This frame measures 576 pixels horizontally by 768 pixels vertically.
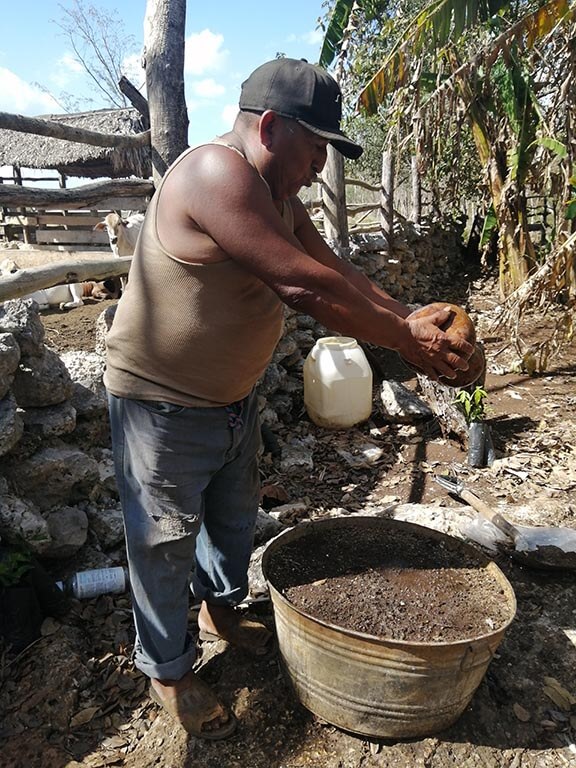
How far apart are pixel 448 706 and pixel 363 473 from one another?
2.61 meters

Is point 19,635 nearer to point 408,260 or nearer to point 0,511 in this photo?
point 0,511

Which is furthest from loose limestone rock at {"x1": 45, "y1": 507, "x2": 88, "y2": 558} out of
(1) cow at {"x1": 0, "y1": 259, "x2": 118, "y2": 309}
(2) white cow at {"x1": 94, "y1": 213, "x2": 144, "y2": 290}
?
(2) white cow at {"x1": 94, "y1": 213, "x2": 144, "y2": 290}

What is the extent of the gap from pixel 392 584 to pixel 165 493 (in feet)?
2.92

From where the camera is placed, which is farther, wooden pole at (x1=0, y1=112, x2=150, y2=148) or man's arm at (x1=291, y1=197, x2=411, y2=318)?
wooden pole at (x1=0, y1=112, x2=150, y2=148)

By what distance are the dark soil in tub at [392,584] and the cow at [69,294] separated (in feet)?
17.6

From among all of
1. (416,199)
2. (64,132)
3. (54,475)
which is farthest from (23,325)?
(416,199)

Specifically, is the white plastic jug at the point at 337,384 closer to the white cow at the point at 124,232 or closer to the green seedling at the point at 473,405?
the green seedling at the point at 473,405

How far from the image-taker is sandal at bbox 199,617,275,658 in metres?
2.33

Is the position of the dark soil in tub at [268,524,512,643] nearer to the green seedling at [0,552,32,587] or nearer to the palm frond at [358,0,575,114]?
the green seedling at [0,552,32,587]

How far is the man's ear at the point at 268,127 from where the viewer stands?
1.59m

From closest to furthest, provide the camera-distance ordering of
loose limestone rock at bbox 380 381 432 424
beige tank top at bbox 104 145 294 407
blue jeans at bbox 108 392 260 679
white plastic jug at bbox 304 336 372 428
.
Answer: beige tank top at bbox 104 145 294 407
blue jeans at bbox 108 392 260 679
white plastic jug at bbox 304 336 372 428
loose limestone rock at bbox 380 381 432 424

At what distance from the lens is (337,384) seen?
4.97 meters

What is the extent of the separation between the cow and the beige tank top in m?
5.34

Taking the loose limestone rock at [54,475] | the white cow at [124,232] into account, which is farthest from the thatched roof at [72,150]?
the loose limestone rock at [54,475]
